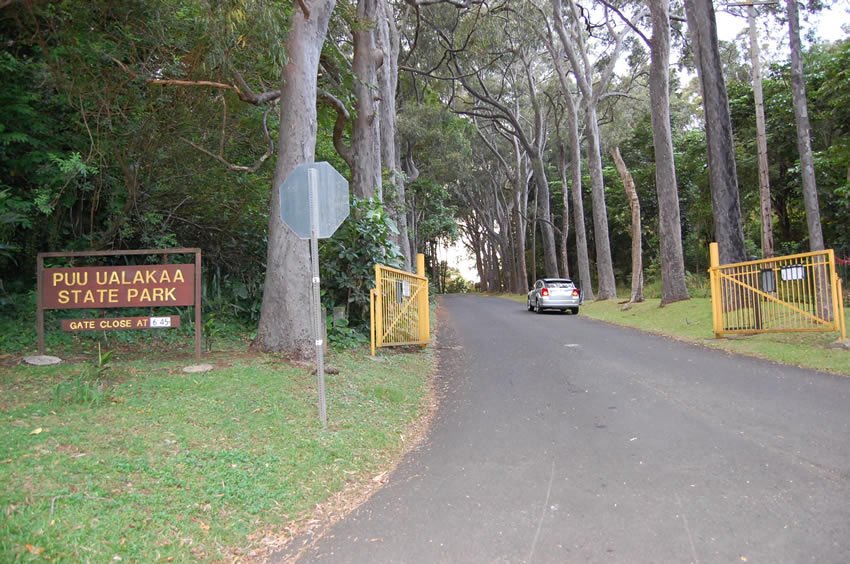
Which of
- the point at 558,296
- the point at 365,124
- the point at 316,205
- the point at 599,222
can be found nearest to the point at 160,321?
the point at 316,205

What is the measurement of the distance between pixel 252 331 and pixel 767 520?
9.98 metres

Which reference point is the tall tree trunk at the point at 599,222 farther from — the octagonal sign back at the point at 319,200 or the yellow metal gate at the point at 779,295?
the octagonal sign back at the point at 319,200

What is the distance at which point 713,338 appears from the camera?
47.1 feet

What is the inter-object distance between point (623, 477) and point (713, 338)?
10.7 meters

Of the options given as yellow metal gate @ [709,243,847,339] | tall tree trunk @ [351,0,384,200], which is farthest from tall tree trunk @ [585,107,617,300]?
tall tree trunk @ [351,0,384,200]

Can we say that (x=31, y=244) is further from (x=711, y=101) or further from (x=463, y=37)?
(x=463, y=37)

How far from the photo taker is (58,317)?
10.5m

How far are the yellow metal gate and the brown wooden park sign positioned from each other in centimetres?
1121

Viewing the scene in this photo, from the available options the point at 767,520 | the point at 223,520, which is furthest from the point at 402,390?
the point at 767,520

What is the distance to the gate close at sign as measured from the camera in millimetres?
11570

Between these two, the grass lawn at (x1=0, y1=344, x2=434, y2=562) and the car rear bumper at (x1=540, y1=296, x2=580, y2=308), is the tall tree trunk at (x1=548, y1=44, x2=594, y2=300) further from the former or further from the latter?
the grass lawn at (x1=0, y1=344, x2=434, y2=562)

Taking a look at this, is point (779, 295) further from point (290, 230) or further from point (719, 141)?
point (290, 230)

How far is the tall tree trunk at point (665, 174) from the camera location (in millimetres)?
20875

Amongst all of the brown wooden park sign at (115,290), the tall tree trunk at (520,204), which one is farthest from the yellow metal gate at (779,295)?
the tall tree trunk at (520,204)
